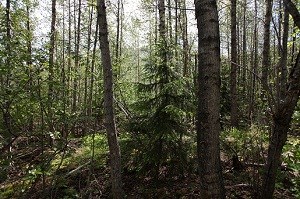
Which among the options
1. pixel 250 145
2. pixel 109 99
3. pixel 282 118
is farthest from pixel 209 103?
pixel 109 99

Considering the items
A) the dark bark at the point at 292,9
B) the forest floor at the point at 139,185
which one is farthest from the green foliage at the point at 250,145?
the dark bark at the point at 292,9

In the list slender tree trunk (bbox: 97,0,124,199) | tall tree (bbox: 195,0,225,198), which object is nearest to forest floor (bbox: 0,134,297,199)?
slender tree trunk (bbox: 97,0,124,199)

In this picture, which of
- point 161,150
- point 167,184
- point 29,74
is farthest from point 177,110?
point 29,74

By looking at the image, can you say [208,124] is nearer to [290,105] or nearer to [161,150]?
[290,105]

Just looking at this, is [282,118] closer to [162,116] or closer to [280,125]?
[280,125]

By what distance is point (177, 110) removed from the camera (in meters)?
5.26

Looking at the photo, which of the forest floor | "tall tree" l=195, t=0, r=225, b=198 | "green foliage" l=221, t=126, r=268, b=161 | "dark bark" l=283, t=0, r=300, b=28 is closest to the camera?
"tall tree" l=195, t=0, r=225, b=198

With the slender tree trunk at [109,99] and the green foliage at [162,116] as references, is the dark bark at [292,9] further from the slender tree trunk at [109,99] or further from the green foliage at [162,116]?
the slender tree trunk at [109,99]

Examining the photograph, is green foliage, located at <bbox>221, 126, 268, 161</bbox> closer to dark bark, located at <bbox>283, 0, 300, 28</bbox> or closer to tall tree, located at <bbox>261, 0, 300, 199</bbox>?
tall tree, located at <bbox>261, 0, 300, 199</bbox>

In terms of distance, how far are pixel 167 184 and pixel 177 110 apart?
5.48ft

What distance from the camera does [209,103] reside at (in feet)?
8.27

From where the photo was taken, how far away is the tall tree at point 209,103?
250cm

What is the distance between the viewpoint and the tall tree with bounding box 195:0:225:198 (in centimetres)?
250

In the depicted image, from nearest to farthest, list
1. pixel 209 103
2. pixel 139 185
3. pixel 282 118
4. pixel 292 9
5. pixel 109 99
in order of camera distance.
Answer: pixel 209 103
pixel 292 9
pixel 282 118
pixel 109 99
pixel 139 185
